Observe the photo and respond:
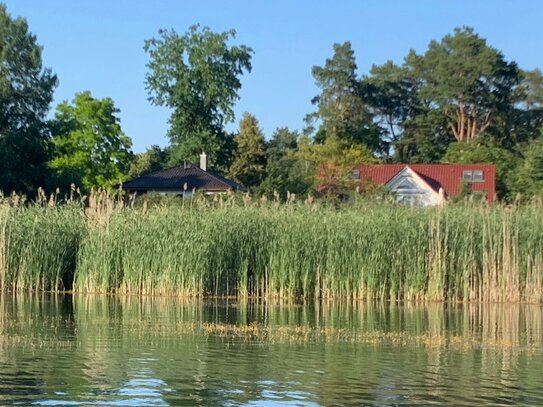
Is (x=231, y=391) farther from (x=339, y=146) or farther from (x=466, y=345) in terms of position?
(x=339, y=146)

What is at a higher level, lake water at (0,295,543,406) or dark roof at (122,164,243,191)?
dark roof at (122,164,243,191)

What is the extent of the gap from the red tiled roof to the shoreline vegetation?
42.5 meters

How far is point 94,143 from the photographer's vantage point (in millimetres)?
69312

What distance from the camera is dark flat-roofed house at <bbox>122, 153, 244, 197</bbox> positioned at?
213ft

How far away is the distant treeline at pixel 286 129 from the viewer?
53594 millimetres

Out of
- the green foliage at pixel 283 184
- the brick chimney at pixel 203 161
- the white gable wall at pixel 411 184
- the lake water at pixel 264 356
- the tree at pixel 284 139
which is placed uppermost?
the tree at pixel 284 139

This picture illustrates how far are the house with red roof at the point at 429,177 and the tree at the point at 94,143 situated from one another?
1746 centimetres

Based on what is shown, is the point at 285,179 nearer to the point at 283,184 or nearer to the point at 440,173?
the point at 283,184

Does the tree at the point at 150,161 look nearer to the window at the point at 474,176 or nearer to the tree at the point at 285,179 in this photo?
the tree at the point at 285,179

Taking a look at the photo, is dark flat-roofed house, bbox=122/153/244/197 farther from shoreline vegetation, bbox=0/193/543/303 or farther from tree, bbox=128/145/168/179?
shoreline vegetation, bbox=0/193/543/303

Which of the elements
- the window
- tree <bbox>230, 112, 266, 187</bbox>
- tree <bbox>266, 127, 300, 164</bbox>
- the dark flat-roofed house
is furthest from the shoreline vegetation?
tree <bbox>266, 127, 300, 164</bbox>

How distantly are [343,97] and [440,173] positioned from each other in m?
19.7

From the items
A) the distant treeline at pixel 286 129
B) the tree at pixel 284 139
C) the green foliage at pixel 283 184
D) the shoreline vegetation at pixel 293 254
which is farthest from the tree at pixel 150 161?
the shoreline vegetation at pixel 293 254

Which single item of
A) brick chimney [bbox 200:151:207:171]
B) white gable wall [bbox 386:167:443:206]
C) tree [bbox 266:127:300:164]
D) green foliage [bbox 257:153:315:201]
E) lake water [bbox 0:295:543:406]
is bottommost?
lake water [bbox 0:295:543:406]
